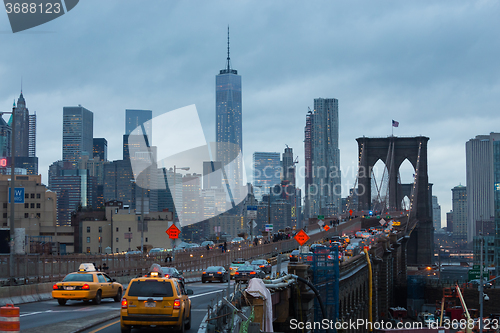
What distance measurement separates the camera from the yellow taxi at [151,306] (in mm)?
15328

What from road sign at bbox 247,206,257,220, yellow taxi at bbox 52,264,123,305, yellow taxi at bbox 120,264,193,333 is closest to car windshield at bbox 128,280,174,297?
yellow taxi at bbox 120,264,193,333

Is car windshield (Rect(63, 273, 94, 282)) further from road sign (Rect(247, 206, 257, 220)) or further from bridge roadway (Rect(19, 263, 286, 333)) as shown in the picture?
road sign (Rect(247, 206, 257, 220))

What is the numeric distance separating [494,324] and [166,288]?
50282 mm

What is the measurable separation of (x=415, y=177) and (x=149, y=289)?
516ft

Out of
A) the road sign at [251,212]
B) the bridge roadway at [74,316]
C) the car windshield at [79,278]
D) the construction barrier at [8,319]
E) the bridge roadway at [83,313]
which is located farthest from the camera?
the road sign at [251,212]

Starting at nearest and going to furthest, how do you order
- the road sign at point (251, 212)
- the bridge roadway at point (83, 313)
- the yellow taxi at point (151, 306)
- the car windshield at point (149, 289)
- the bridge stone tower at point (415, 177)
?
the yellow taxi at point (151, 306)
the car windshield at point (149, 289)
the bridge roadway at point (83, 313)
the road sign at point (251, 212)
the bridge stone tower at point (415, 177)

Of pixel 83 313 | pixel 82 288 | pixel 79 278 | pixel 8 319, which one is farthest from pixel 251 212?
pixel 8 319

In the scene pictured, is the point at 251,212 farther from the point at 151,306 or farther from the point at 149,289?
the point at 151,306

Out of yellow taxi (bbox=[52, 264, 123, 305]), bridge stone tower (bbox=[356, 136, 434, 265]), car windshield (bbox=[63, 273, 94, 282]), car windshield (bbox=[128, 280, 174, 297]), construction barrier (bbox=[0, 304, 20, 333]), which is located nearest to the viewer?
construction barrier (bbox=[0, 304, 20, 333])

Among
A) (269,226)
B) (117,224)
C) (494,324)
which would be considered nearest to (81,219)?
(117,224)

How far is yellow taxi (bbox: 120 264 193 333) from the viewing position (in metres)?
15.3

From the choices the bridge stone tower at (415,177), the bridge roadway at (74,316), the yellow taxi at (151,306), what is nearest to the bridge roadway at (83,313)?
the bridge roadway at (74,316)

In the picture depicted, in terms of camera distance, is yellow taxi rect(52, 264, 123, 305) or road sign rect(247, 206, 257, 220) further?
road sign rect(247, 206, 257, 220)

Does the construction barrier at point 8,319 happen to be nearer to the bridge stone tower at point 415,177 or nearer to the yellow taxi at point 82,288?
the yellow taxi at point 82,288
